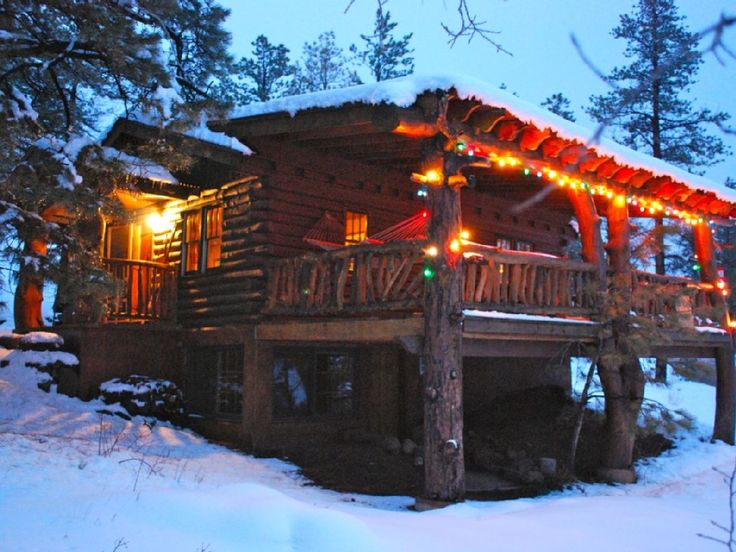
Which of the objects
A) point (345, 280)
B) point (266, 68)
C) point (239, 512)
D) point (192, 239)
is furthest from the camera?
point (266, 68)

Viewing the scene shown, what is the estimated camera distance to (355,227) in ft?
47.1

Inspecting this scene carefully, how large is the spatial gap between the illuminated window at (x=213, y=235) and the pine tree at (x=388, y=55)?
63.3 ft

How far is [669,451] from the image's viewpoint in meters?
14.2

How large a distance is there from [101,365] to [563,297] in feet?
26.8

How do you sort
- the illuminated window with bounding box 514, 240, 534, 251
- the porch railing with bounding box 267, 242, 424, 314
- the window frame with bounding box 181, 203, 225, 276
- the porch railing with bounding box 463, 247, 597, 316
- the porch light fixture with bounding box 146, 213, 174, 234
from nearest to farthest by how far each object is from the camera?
the porch railing with bounding box 463, 247, 597, 316 → the porch railing with bounding box 267, 242, 424, 314 → the window frame with bounding box 181, 203, 225, 276 → the porch light fixture with bounding box 146, 213, 174, 234 → the illuminated window with bounding box 514, 240, 534, 251

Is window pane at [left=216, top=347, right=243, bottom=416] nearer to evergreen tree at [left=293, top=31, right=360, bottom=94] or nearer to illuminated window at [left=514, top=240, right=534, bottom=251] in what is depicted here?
illuminated window at [left=514, top=240, right=534, bottom=251]

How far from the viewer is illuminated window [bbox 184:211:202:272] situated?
47.8 ft

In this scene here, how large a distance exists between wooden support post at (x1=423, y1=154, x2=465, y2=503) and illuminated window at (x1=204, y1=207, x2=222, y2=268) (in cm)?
552

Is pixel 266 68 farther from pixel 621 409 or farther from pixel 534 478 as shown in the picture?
pixel 534 478

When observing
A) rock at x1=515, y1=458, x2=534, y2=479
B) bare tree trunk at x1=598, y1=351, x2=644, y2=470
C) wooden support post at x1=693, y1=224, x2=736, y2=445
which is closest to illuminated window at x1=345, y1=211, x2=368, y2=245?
rock at x1=515, y1=458, x2=534, y2=479

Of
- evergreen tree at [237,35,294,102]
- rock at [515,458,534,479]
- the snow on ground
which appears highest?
evergreen tree at [237,35,294,102]

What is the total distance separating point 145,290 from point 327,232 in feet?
12.1

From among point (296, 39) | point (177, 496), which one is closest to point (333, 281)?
point (177, 496)

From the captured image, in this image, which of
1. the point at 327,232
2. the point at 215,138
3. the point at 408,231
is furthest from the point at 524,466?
the point at 215,138
